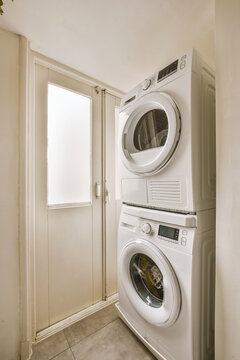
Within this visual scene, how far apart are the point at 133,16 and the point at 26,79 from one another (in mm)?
816

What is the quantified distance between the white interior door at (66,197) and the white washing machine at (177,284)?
1.91 ft

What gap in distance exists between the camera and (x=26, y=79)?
4.03 ft

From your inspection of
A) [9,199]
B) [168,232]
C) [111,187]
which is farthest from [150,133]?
[9,199]

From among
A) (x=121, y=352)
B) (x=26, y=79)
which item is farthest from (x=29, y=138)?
(x=121, y=352)

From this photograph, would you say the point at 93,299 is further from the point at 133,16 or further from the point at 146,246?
the point at 133,16

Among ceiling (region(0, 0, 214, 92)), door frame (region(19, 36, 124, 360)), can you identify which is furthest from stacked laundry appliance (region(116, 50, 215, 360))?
door frame (region(19, 36, 124, 360))

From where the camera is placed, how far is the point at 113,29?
1168 millimetres

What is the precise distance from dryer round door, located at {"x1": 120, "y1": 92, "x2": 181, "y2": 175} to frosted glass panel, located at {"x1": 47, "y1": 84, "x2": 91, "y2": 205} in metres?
0.49

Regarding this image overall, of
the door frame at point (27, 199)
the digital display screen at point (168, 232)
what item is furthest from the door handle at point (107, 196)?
the digital display screen at point (168, 232)

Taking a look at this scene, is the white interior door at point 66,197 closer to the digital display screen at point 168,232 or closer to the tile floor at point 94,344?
the tile floor at point 94,344

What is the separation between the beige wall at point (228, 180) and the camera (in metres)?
0.81

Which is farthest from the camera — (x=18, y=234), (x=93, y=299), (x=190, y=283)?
(x=93, y=299)

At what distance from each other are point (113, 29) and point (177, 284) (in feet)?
5.36

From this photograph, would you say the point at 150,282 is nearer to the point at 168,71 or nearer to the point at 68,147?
the point at 68,147
